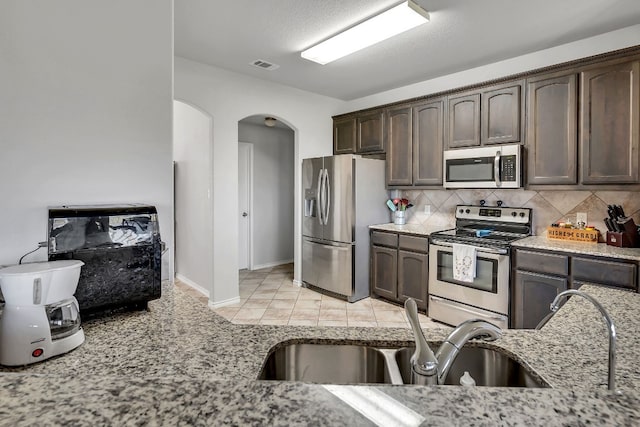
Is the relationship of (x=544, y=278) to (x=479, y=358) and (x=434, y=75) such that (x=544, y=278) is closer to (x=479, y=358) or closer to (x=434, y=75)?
(x=479, y=358)

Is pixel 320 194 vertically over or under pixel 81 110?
under

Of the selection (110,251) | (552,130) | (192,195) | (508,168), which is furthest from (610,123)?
(192,195)

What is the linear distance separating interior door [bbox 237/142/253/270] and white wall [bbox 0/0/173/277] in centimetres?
394

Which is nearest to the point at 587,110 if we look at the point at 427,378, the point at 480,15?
the point at 480,15

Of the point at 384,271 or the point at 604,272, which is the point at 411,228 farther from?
the point at 604,272

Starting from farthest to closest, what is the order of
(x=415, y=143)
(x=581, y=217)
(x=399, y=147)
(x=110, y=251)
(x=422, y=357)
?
(x=399, y=147) → (x=415, y=143) → (x=581, y=217) → (x=110, y=251) → (x=422, y=357)

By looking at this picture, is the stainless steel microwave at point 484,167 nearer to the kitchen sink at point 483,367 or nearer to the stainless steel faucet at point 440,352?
the kitchen sink at point 483,367

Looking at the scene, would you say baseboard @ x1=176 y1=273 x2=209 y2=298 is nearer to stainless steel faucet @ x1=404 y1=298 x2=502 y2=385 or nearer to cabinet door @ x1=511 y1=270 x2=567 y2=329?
cabinet door @ x1=511 y1=270 x2=567 y2=329

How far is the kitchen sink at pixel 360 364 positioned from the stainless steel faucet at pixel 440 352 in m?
0.24

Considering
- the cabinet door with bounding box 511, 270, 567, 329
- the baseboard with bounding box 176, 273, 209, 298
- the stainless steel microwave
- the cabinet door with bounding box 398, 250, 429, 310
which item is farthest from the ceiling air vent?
the cabinet door with bounding box 511, 270, 567, 329

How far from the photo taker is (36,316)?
0.96m

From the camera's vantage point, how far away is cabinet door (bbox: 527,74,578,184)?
9.05ft

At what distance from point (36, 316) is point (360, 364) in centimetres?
97

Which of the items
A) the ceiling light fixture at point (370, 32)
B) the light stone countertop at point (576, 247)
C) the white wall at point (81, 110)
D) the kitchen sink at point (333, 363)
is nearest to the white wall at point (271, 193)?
the ceiling light fixture at point (370, 32)
